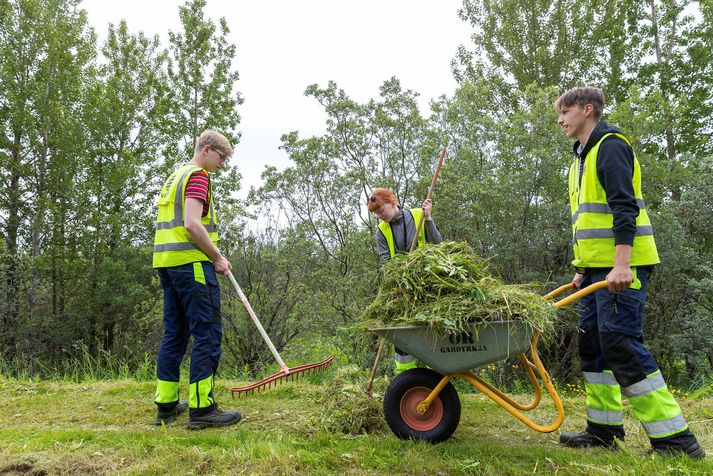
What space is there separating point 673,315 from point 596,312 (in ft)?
21.4

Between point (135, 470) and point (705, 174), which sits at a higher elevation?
point (705, 174)

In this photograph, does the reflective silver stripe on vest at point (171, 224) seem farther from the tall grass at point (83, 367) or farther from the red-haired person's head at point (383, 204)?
the tall grass at point (83, 367)

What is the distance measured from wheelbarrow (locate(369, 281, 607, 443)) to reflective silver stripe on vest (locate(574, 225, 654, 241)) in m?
0.34

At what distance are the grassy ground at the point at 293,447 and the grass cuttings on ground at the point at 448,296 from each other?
74 cm

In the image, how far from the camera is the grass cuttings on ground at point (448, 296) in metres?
2.58

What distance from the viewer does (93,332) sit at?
1275cm

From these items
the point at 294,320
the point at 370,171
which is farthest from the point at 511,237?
the point at 294,320

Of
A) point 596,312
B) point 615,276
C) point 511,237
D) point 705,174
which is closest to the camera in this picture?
point 615,276

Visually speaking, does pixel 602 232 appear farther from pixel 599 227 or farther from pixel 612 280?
pixel 612 280

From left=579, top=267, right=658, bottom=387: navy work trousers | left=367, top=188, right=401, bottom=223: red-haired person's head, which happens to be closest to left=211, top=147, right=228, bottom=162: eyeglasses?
left=367, top=188, right=401, bottom=223: red-haired person's head

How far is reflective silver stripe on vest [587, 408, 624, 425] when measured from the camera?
2.91m

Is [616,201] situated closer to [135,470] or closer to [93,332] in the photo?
[135,470]

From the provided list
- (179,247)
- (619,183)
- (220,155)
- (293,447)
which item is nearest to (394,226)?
(220,155)

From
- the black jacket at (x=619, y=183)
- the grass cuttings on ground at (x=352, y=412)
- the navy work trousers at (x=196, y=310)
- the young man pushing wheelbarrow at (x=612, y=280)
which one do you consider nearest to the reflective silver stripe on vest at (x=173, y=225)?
the navy work trousers at (x=196, y=310)
